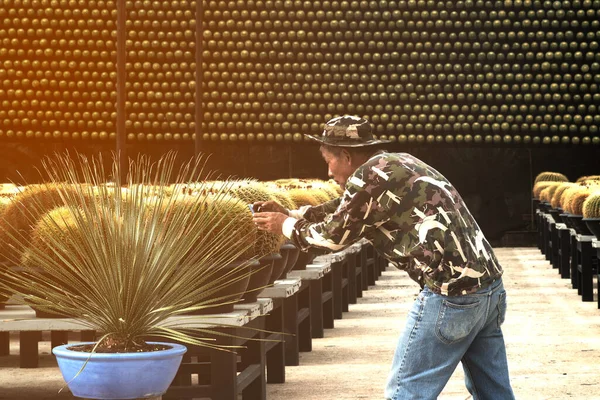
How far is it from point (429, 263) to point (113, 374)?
2.68 ft

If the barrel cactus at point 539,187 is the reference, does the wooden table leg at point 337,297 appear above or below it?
below

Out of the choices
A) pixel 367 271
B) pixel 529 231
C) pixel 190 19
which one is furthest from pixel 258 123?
pixel 367 271

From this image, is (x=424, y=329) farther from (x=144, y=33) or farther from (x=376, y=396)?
(x=144, y=33)

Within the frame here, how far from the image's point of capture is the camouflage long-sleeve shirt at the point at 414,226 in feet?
9.20

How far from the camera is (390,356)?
5.62 metres

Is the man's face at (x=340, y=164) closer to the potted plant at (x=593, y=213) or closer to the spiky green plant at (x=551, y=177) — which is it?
the potted plant at (x=593, y=213)

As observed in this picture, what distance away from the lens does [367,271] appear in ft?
32.2

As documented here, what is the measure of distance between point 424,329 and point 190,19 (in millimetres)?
12931

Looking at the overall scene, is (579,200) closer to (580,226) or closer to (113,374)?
(580,226)

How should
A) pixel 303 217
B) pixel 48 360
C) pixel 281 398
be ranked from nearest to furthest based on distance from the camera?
pixel 303 217, pixel 281 398, pixel 48 360

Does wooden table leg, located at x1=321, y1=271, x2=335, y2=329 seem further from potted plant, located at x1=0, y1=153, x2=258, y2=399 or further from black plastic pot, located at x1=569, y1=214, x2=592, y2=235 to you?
potted plant, located at x1=0, y1=153, x2=258, y2=399

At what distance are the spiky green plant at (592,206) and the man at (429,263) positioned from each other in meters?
4.74

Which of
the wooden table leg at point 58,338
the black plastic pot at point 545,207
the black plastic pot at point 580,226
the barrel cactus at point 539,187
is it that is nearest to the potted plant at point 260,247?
the wooden table leg at point 58,338

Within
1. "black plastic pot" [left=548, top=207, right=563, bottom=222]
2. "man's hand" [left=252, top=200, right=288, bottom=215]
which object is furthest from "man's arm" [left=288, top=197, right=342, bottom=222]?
"black plastic pot" [left=548, top=207, right=563, bottom=222]
